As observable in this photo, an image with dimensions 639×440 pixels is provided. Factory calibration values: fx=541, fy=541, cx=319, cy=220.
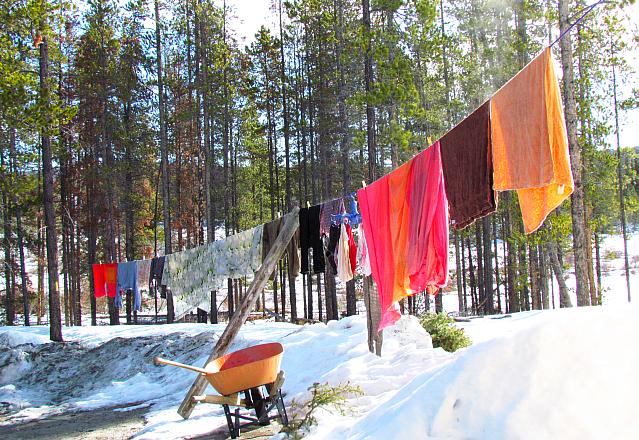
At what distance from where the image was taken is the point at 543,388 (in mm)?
3424

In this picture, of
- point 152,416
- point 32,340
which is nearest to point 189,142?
point 32,340

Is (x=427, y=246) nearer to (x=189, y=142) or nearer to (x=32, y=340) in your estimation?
(x=32, y=340)

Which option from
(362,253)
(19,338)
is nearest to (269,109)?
(19,338)

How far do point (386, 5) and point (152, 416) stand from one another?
1107 centimetres

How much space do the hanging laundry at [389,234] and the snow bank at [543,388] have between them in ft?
4.95

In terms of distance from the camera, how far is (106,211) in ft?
74.4

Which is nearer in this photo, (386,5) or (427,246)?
(427,246)

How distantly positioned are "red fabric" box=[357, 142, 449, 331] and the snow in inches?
31.2

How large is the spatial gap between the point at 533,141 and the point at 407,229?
1860 mm

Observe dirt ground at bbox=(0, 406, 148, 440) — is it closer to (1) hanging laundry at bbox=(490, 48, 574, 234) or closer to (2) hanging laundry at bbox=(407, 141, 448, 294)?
(2) hanging laundry at bbox=(407, 141, 448, 294)

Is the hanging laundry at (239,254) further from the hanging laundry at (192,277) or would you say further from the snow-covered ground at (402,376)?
the snow-covered ground at (402,376)

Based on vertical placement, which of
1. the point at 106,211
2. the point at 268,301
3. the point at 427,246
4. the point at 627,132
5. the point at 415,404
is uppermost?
the point at 627,132

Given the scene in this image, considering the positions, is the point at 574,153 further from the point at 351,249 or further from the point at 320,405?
the point at 320,405

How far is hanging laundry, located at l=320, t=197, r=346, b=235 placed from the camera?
24.5 feet
